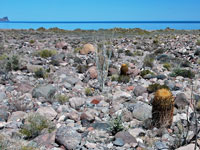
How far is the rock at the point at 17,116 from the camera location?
5203 millimetres

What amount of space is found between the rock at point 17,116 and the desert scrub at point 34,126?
55cm

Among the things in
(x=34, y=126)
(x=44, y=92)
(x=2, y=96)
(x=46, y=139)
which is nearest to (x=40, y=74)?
(x=44, y=92)

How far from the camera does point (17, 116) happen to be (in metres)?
5.27

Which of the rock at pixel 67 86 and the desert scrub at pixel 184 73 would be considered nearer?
the rock at pixel 67 86

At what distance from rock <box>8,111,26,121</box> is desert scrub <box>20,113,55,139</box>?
0.55 m

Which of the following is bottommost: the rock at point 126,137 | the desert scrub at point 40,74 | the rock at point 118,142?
the rock at point 118,142

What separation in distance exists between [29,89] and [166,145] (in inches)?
170

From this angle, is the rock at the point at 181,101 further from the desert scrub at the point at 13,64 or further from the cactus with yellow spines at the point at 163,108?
the desert scrub at the point at 13,64

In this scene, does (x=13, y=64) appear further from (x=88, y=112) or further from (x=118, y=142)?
(x=118, y=142)

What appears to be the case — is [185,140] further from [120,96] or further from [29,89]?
[29,89]

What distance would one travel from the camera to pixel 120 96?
6449 millimetres

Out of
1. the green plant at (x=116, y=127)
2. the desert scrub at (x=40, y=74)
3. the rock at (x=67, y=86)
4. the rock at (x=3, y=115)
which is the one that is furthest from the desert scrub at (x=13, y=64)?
the green plant at (x=116, y=127)

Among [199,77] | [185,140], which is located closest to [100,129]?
[185,140]

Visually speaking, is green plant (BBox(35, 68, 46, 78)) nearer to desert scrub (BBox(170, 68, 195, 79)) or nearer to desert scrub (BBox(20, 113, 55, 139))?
desert scrub (BBox(20, 113, 55, 139))
